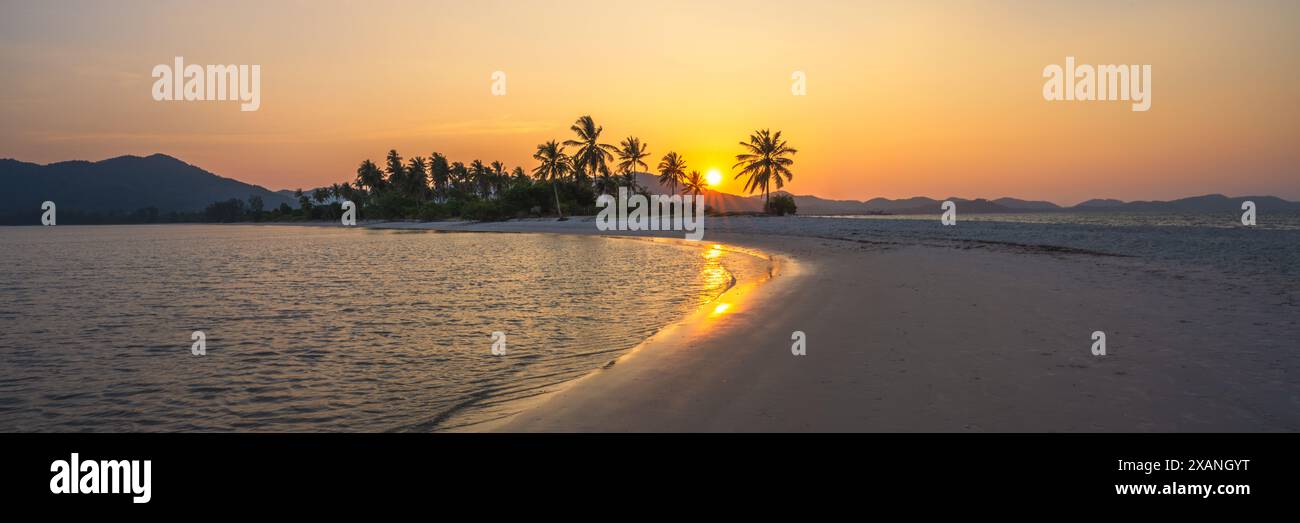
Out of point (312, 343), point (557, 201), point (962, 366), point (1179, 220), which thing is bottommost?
point (312, 343)


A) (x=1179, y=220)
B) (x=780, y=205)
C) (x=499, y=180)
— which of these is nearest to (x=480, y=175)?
(x=499, y=180)

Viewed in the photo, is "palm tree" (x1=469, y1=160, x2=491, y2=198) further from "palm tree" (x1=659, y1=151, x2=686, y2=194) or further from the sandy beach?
the sandy beach

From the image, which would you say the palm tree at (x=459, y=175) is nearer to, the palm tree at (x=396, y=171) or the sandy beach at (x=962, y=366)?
the palm tree at (x=396, y=171)

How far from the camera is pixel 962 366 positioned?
22.6 ft

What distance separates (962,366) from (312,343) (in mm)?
9871

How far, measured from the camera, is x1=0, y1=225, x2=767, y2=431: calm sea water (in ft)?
20.6

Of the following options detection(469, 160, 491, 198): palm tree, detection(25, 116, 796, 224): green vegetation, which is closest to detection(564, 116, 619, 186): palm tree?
detection(25, 116, 796, 224): green vegetation

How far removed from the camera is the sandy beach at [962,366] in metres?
5.16

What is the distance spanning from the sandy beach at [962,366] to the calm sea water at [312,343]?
1.29m

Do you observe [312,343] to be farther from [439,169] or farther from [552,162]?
[439,169]
